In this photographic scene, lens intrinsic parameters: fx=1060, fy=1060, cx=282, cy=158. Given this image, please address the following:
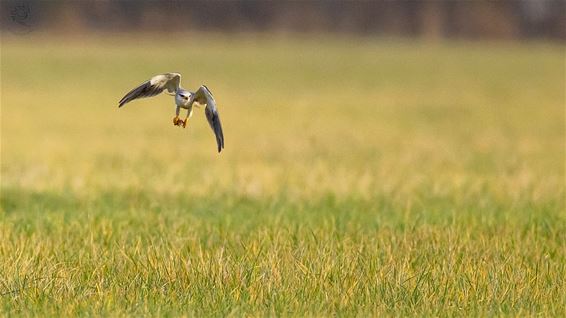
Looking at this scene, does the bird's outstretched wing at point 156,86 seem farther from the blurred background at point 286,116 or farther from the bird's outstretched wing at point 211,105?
the blurred background at point 286,116

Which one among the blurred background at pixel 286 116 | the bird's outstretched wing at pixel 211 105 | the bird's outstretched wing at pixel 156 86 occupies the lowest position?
the blurred background at pixel 286 116

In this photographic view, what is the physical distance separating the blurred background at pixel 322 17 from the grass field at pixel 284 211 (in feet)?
224

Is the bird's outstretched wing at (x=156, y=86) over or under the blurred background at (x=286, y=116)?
over

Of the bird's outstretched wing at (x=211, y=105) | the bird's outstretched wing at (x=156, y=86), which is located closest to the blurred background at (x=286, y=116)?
the bird's outstretched wing at (x=156, y=86)

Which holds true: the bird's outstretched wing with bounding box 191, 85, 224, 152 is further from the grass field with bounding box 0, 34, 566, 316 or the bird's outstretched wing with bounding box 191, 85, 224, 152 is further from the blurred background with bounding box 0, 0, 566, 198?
the blurred background with bounding box 0, 0, 566, 198

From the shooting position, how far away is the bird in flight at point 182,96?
4.70 meters

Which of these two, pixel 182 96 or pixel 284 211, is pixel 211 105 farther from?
pixel 284 211

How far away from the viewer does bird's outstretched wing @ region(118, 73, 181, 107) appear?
4887 millimetres

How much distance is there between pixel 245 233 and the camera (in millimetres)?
8008

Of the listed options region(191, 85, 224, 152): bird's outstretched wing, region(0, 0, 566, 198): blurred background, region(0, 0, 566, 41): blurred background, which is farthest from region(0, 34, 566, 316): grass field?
region(0, 0, 566, 41): blurred background

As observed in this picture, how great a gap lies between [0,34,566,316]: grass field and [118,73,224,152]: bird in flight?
1060 mm

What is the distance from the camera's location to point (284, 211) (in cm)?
950

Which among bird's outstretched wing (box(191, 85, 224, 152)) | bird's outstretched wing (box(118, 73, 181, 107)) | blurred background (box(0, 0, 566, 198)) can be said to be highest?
bird's outstretched wing (box(118, 73, 181, 107))

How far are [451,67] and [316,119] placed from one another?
3192 cm
